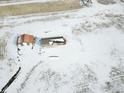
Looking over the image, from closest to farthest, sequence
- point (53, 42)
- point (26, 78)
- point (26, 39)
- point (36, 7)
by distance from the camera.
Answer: point (26, 78) → point (26, 39) → point (53, 42) → point (36, 7)

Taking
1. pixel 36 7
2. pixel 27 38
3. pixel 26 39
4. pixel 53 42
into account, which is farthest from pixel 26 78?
pixel 36 7

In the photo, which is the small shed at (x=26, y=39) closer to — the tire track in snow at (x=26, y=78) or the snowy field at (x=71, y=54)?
the snowy field at (x=71, y=54)

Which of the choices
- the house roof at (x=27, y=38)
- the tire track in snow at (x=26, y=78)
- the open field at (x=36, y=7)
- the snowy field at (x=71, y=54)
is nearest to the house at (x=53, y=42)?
the snowy field at (x=71, y=54)

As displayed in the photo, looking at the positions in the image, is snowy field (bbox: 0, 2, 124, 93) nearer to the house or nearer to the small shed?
the house

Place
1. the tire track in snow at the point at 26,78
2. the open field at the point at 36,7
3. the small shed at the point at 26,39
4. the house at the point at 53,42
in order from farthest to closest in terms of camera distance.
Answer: the open field at the point at 36,7 → the house at the point at 53,42 → the small shed at the point at 26,39 → the tire track in snow at the point at 26,78

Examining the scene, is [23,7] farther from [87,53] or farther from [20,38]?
[87,53]

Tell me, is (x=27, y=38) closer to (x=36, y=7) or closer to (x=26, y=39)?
(x=26, y=39)
